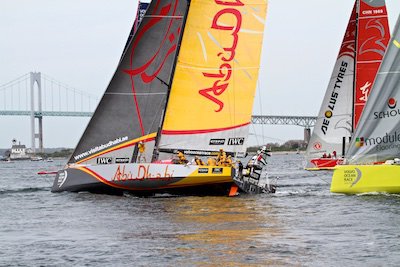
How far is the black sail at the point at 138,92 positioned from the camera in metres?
21.2

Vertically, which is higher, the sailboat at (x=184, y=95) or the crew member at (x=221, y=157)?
the sailboat at (x=184, y=95)

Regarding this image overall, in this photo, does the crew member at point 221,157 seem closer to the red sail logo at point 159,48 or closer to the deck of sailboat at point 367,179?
the deck of sailboat at point 367,179

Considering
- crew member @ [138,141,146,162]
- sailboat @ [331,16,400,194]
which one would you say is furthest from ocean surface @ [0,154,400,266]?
crew member @ [138,141,146,162]

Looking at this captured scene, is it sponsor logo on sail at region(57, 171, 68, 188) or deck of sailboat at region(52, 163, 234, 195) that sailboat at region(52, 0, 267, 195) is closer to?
sponsor logo on sail at region(57, 171, 68, 188)

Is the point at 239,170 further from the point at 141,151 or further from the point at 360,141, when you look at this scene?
the point at 360,141

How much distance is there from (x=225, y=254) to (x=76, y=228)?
4.10 metres

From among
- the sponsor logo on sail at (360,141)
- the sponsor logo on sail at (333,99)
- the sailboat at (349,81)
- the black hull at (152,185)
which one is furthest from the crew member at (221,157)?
the sponsor logo on sail at (333,99)

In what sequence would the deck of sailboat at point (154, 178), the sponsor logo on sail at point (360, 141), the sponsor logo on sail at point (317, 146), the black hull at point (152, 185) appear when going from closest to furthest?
the sponsor logo on sail at point (360, 141)
the deck of sailboat at point (154, 178)
the black hull at point (152, 185)
the sponsor logo on sail at point (317, 146)

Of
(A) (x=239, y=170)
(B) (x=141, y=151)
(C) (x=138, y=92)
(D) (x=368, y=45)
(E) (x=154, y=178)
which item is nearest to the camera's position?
(E) (x=154, y=178)

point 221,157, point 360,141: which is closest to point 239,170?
point 221,157

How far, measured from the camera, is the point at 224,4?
21.2 m

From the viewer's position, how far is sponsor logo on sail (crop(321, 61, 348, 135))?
31.4 metres

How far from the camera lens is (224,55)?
69.4 feet

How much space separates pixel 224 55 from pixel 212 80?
609 mm
